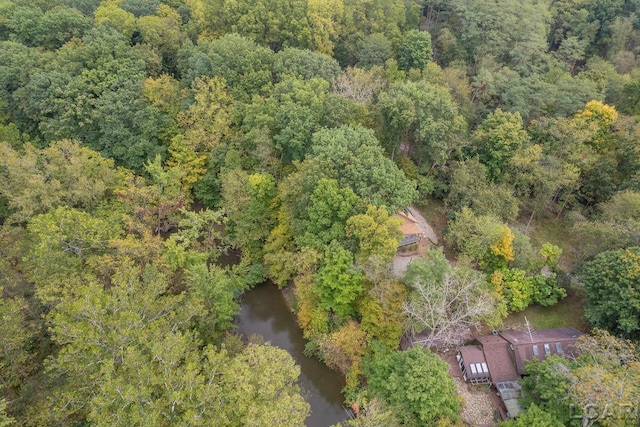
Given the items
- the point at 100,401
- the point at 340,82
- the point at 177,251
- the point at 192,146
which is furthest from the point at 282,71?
the point at 100,401

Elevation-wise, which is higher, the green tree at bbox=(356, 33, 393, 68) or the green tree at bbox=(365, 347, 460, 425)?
the green tree at bbox=(356, 33, 393, 68)

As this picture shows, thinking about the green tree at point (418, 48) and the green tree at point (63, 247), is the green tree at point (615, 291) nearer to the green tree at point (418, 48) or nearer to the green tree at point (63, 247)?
the green tree at point (418, 48)

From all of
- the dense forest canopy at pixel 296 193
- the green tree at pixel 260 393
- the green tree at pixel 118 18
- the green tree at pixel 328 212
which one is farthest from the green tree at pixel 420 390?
the green tree at pixel 118 18

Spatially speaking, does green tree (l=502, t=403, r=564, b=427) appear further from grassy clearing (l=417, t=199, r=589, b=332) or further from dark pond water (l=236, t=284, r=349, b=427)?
dark pond water (l=236, t=284, r=349, b=427)

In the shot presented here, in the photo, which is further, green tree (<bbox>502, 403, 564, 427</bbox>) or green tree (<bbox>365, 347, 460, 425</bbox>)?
green tree (<bbox>365, 347, 460, 425</bbox>)

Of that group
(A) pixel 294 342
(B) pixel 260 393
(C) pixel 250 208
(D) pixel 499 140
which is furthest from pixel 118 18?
(B) pixel 260 393

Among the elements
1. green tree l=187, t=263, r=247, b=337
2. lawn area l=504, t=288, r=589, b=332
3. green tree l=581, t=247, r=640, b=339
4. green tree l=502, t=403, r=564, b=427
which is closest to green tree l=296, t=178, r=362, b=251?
green tree l=187, t=263, r=247, b=337

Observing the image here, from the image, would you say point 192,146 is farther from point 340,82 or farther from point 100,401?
point 100,401
